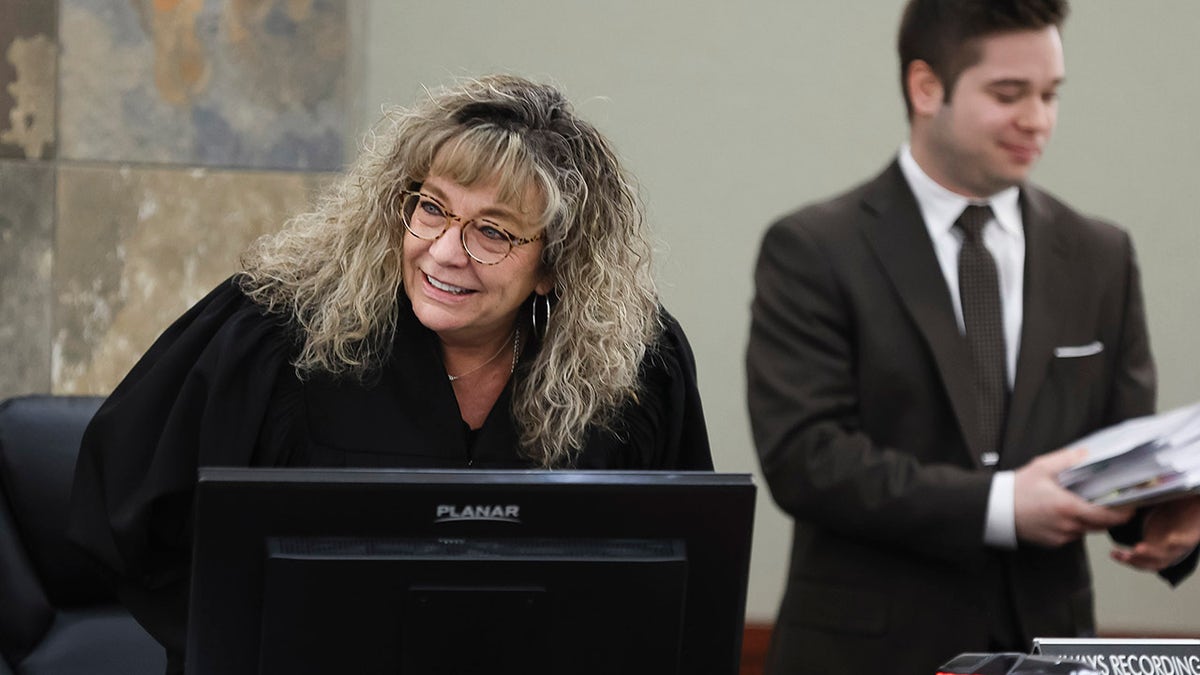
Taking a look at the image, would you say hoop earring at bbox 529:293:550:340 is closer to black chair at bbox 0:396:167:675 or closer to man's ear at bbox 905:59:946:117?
man's ear at bbox 905:59:946:117

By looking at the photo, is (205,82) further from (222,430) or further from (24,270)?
(222,430)

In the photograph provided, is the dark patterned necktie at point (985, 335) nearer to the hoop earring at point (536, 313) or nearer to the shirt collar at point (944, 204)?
the shirt collar at point (944, 204)

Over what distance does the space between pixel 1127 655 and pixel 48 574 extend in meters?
1.58

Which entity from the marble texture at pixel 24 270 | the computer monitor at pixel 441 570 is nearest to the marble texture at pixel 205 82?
the marble texture at pixel 24 270

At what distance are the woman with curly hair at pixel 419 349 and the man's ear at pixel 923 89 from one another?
453 millimetres

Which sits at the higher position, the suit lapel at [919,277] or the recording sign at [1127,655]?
the suit lapel at [919,277]

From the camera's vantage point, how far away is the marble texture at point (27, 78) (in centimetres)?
360

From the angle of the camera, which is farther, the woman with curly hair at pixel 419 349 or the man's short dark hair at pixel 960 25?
the man's short dark hair at pixel 960 25

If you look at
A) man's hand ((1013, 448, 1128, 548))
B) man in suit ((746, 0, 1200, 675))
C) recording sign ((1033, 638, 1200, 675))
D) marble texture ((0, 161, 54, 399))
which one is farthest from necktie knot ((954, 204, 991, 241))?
marble texture ((0, 161, 54, 399))

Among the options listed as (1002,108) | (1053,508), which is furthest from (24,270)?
(1053,508)

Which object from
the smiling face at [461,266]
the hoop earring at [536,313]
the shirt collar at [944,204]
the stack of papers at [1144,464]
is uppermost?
the shirt collar at [944,204]

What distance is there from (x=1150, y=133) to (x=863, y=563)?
7.89ft

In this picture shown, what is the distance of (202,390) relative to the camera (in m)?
1.84

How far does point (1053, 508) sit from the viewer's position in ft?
6.13
